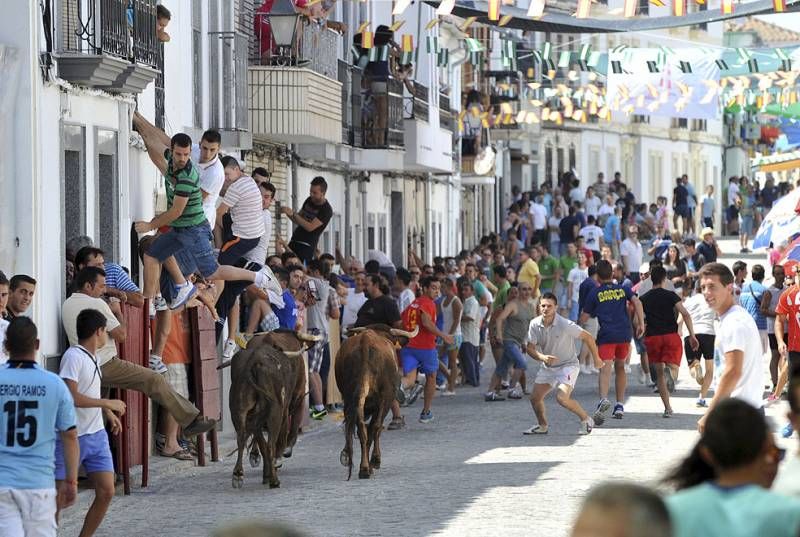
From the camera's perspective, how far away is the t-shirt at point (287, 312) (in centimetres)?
2266

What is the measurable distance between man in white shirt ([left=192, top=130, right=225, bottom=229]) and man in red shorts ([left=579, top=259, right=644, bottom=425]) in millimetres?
6101

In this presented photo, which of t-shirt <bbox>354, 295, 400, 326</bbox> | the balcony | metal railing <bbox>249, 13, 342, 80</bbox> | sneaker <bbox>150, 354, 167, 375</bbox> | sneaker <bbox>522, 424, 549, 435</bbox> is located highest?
metal railing <bbox>249, 13, 342, 80</bbox>

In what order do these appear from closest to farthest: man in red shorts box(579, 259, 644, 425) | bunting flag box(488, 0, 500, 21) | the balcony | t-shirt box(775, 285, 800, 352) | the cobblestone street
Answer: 1. the cobblestone street
2. the balcony
3. bunting flag box(488, 0, 500, 21)
4. t-shirt box(775, 285, 800, 352)
5. man in red shorts box(579, 259, 644, 425)

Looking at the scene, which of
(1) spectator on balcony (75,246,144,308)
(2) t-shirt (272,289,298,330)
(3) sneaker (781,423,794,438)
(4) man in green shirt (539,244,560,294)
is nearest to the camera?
(1) spectator on balcony (75,246,144,308)

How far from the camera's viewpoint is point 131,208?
21234 mm

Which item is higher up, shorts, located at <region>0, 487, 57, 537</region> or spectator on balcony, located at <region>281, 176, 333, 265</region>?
spectator on balcony, located at <region>281, 176, 333, 265</region>

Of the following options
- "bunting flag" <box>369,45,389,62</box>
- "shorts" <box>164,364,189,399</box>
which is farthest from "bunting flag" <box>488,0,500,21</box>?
"bunting flag" <box>369,45,389,62</box>

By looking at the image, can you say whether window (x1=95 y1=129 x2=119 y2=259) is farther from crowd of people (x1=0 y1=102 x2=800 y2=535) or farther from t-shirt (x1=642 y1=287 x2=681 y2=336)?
t-shirt (x1=642 y1=287 x2=681 y2=336)

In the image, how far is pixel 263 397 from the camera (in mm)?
17766

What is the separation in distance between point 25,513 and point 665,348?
14.8 meters

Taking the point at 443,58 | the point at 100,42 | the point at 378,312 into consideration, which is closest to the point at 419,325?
the point at 378,312

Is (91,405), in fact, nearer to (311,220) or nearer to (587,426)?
(587,426)

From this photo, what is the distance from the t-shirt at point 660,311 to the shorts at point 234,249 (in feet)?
17.9

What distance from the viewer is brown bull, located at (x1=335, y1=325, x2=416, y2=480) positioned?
60.6ft
